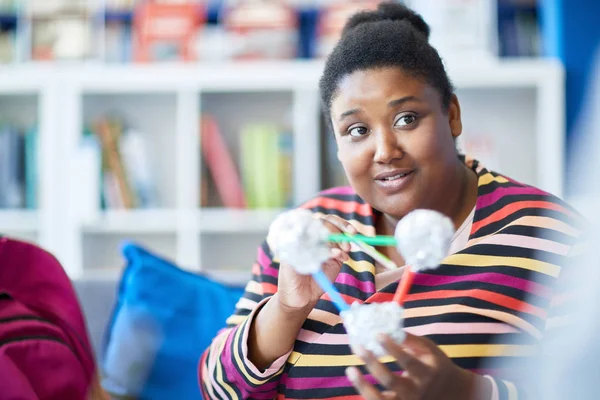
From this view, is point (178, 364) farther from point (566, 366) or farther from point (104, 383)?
point (566, 366)

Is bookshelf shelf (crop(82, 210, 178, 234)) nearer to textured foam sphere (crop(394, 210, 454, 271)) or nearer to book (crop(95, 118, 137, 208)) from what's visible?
book (crop(95, 118, 137, 208))

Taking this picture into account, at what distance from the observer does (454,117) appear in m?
0.76

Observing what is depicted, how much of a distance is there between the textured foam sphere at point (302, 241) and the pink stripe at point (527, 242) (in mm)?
280

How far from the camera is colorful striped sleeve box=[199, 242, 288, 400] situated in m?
0.77

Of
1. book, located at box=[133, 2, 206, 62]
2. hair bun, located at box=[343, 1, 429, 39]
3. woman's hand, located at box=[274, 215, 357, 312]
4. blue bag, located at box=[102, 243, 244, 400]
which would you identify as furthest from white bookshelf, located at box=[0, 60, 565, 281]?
woman's hand, located at box=[274, 215, 357, 312]

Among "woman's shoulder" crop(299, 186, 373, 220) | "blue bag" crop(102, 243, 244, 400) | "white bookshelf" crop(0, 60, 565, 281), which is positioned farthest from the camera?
"white bookshelf" crop(0, 60, 565, 281)

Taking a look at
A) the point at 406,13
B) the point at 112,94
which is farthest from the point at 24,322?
the point at 112,94

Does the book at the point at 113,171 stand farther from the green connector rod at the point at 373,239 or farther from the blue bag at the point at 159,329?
the green connector rod at the point at 373,239

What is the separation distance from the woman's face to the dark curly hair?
0.01 metres

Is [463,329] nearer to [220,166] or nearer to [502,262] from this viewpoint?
Result: [502,262]

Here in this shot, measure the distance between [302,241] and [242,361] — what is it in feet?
0.98

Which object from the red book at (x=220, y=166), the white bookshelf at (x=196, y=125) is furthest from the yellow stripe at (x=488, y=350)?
the red book at (x=220, y=166)

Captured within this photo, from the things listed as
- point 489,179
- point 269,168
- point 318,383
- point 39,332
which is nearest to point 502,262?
point 489,179

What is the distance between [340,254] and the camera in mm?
672
